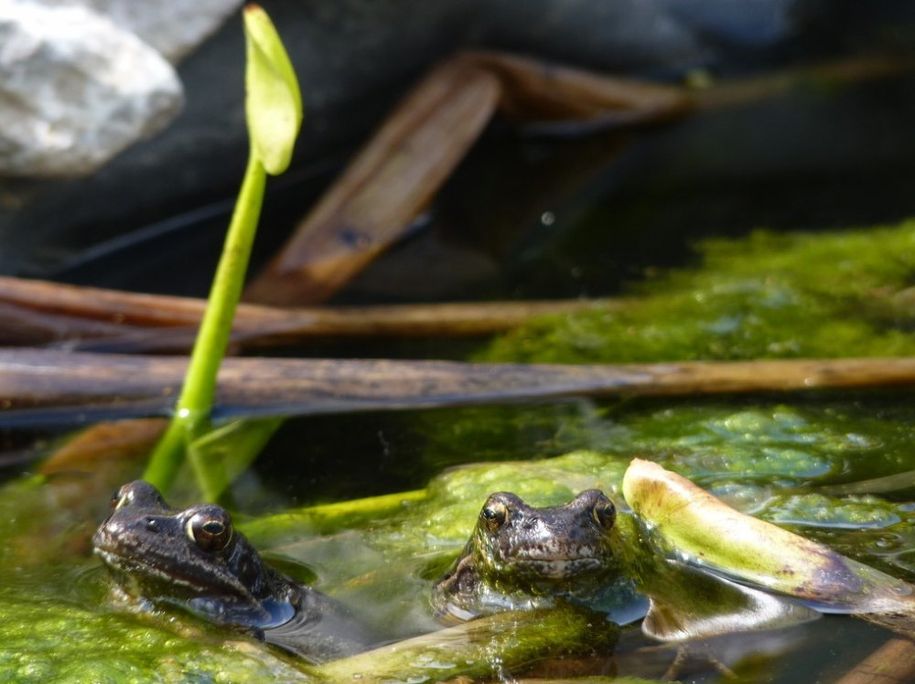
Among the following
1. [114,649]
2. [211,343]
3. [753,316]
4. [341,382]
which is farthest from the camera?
[753,316]

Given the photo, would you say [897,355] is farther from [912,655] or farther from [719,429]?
[912,655]

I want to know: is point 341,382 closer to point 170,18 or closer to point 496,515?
point 496,515

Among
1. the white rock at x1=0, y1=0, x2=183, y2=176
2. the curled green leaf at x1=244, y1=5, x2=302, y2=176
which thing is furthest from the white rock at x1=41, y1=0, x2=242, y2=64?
the curled green leaf at x1=244, y1=5, x2=302, y2=176

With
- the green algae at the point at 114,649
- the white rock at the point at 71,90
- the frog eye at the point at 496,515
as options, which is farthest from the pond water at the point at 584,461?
the white rock at the point at 71,90

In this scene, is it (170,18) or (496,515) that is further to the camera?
(170,18)

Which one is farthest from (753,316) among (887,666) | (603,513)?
(887,666)

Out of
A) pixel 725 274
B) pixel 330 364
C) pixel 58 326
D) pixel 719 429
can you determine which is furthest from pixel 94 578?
pixel 725 274

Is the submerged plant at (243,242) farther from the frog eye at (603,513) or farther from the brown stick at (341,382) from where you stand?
the frog eye at (603,513)
